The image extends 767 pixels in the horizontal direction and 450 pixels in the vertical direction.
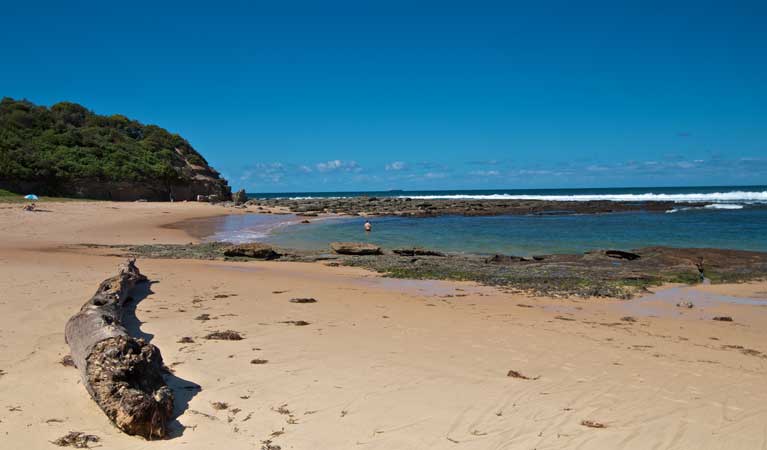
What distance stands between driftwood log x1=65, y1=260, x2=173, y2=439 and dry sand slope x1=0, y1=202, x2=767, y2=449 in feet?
0.48

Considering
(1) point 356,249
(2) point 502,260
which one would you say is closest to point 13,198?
(1) point 356,249

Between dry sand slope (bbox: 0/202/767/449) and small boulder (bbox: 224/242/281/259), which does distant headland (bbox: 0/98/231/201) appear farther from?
dry sand slope (bbox: 0/202/767/449)

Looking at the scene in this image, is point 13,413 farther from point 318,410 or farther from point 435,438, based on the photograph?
point 435,438

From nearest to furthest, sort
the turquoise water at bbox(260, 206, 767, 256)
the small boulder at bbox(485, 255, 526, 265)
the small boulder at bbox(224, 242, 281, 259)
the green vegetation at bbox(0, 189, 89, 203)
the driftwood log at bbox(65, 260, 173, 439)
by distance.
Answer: the driftwood log at bbox(65, 260, 173, 439) < the small boulder at bbox(485, 255, 526, 265) < the small boulder at bbox(224, 242, 281, 259) < the turquoise water at bbox(260, 206, 767, 256) < the green vegetation at bbox(0, 189, 89, 203)

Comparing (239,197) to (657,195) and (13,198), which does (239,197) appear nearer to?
(13,198)

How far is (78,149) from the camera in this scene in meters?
43.2

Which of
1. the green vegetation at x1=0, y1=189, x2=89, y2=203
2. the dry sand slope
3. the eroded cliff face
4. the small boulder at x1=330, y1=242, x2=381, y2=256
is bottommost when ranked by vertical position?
the dry sand slope

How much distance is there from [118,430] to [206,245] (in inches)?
620

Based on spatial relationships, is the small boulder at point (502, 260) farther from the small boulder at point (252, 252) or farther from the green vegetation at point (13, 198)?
the green vegetation at point (13, 198)

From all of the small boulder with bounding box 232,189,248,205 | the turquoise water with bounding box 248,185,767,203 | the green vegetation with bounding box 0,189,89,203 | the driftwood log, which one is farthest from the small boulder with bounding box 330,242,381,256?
the turquoise water with bounding box 248,185,767,203

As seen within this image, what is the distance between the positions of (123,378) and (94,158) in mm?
44334

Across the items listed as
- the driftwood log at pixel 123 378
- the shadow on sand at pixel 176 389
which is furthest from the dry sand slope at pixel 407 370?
the driftwood log at pixel 123 378

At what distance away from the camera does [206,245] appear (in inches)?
755

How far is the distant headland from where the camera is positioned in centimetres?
3747
